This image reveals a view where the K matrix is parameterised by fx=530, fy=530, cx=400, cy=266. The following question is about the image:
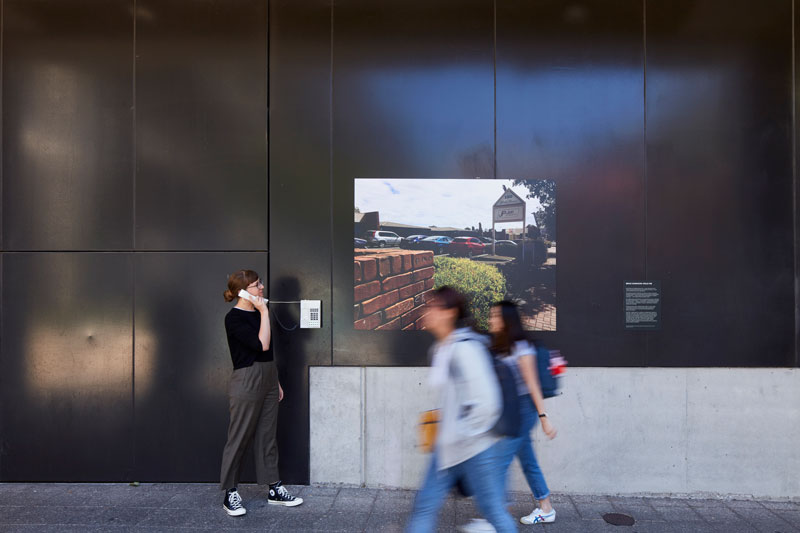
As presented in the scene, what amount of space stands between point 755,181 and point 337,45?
14.2 feet

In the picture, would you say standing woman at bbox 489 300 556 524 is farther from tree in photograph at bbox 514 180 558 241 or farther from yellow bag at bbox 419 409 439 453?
tree in photograph at bbox 514 180 558 241

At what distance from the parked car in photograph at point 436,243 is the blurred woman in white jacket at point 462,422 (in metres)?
2.13

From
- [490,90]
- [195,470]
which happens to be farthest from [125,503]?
[490,90]

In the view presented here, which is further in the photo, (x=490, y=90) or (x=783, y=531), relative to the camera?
(x=490, y=90)

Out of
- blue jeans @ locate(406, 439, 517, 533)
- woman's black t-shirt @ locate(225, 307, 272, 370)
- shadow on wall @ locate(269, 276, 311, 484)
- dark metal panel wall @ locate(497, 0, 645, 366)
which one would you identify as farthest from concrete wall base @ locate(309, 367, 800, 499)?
blue jeans @ locate(406, 439, 517, 533)

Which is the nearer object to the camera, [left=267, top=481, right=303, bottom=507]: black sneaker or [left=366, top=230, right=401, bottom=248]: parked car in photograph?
[left=267, top=481, right=303, bottom=507]: black sneaker

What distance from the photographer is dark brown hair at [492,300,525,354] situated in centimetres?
367

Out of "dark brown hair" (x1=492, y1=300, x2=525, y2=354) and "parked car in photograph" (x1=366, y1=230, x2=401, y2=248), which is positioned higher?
"parked car in photograph" (x1=366, y1=230, x2=401, y2=248)

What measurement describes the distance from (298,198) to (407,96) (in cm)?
149

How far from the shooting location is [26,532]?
4.21m

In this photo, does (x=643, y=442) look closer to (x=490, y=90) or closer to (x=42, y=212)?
(x=490, y=90)

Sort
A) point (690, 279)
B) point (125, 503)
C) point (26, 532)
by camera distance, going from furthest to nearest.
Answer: point (690, 279) → point (125, 503) → point (26, 532)

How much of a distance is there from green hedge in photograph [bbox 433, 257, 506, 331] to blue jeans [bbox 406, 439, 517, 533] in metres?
2.27

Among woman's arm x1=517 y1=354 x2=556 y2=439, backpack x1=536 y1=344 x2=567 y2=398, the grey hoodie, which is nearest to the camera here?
the grey hoodie
